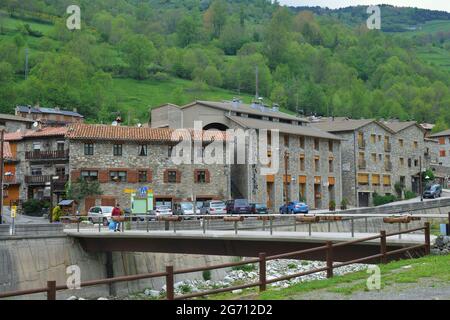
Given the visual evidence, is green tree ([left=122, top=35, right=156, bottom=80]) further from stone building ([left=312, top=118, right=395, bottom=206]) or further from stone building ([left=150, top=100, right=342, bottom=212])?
stone building ([left=312, top=118, right=395, bottom=206])

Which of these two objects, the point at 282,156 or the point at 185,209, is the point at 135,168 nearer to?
the point at 185,209

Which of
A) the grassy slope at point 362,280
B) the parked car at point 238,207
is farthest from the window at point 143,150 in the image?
the grassy slope at point 362,280

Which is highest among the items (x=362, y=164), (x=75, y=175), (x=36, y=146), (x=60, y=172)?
(x=36, y=146)

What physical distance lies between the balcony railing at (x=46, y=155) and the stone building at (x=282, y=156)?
17.9 meters

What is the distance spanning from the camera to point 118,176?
65.5 meters

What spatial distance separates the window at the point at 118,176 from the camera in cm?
6506

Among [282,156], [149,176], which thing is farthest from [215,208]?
[282,156]

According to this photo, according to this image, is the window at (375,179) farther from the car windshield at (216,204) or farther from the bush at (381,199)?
the car windshield at (216,204)

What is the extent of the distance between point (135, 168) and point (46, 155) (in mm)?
9041

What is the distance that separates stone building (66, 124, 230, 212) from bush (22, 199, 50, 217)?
5.06 m

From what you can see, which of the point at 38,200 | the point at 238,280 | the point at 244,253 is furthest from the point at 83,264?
the point at 38,200

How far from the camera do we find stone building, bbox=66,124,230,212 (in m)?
64.1

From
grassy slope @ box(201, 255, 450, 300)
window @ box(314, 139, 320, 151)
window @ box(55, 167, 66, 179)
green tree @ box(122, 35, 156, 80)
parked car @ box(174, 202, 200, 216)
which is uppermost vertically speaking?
green tree @ box(122, 35, 156, 80)

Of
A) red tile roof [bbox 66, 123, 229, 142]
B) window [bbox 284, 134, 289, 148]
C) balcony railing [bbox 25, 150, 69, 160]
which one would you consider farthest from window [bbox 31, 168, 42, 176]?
window [bbox 284, 134, 289, 148]
